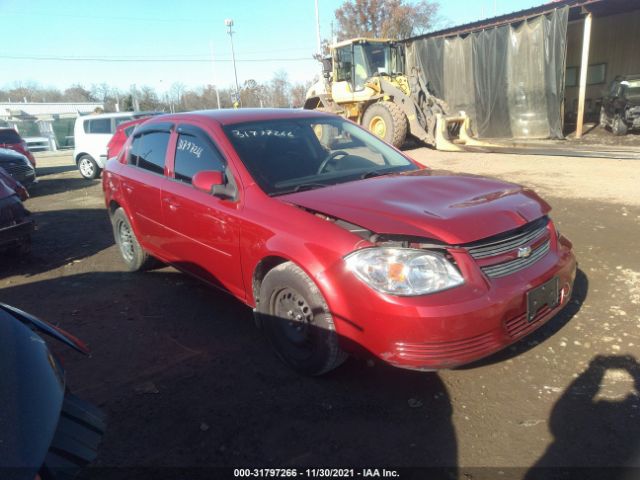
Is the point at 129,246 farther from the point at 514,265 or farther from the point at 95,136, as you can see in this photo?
the point at 95,136

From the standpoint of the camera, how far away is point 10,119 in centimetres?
3052

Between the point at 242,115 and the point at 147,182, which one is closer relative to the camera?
the point at 242,115

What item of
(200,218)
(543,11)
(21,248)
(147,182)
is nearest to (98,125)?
(21,248)

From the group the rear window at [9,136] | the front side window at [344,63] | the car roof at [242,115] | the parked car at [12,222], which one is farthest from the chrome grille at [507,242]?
the rear window at [9,136]

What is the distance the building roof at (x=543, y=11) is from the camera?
46.1 ft

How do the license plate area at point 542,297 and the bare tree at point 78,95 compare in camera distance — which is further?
the bare tree at point 78,95

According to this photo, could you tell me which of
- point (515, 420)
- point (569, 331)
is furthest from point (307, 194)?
point (569, 331)

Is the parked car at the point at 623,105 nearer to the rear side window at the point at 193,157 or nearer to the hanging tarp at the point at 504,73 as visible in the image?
the hanging tarp at the point at 504,73

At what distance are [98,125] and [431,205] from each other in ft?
39.9

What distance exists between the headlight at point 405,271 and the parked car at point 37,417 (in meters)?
1.41

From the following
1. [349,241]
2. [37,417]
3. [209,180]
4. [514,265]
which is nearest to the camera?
[37,417]

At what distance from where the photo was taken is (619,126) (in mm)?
15078

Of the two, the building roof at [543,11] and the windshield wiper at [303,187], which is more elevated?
the building roof at [543,11]

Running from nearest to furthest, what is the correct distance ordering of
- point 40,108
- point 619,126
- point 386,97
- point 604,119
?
point 386,97, point 619,126, point 604,119, point 40,108
